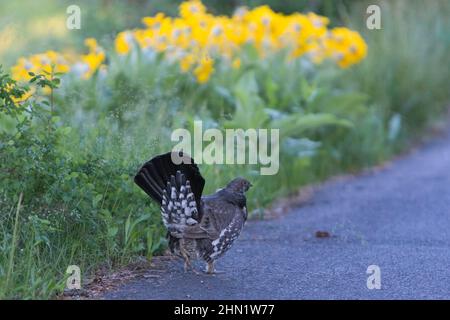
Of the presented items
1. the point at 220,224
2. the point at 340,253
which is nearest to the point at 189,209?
the point at 220,224

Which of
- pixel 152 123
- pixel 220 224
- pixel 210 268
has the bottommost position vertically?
pixel 210 268

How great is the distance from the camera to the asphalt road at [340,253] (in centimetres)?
488

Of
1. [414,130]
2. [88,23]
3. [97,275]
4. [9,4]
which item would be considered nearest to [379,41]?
[414,130]

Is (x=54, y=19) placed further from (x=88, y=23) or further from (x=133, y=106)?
(x=133, y=106)

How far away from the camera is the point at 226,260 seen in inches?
225

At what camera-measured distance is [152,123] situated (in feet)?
22.1

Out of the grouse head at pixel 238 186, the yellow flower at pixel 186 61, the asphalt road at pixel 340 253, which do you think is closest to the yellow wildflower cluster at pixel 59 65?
the yellow flower at pixel 186 61

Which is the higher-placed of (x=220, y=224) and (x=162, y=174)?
(x=162, y=174)

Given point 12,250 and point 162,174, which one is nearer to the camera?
point 12,250

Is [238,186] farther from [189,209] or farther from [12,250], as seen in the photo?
[12,250]

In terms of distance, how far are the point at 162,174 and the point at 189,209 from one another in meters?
0.27

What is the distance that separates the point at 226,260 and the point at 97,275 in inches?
39.8

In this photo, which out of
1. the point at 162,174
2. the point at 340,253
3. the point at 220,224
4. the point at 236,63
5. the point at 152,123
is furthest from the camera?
the point at 236,63

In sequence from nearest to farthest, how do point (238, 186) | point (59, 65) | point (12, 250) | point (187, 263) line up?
point (12, 250) < point (187, 263) < point (238, 186) < point (59, 65)
